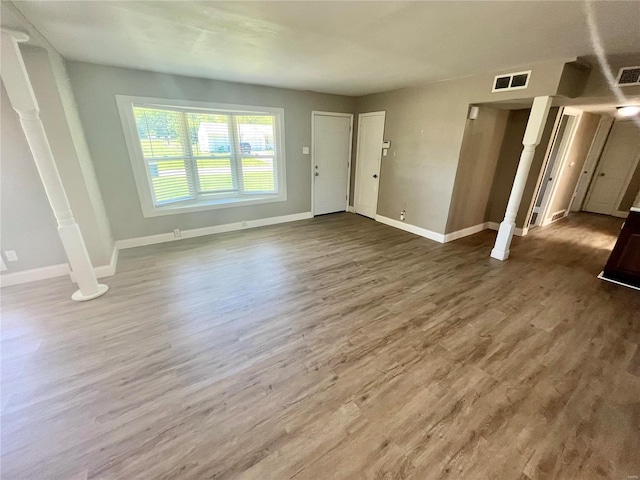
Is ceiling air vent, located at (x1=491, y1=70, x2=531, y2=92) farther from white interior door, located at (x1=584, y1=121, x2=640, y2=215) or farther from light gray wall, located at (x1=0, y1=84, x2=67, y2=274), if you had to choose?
light gray wall, located at (x1=0, y1=84, x2=67, y2=274)

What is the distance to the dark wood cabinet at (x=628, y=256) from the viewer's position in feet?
10.1

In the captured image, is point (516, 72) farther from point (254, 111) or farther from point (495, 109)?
point (254, 111)

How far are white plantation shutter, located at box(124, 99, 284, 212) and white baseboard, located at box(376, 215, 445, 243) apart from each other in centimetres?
222

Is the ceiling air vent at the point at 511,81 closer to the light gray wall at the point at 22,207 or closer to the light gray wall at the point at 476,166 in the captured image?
the light gray wall at the point at 476,166

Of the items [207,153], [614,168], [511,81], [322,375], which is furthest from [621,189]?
[207,153]

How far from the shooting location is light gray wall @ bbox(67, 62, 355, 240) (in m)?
3.35

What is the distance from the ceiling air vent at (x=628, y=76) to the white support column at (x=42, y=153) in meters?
5.60

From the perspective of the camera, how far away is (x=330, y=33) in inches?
86.9

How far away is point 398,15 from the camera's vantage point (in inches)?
74.2

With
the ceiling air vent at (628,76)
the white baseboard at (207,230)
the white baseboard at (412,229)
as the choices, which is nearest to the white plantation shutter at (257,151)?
the white baseboard at (207,230)

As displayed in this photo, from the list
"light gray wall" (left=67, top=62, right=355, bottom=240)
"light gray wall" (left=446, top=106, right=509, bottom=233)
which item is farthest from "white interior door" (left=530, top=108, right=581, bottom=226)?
"light gray wall" (left=67, top=62, right=355, bottom=240)

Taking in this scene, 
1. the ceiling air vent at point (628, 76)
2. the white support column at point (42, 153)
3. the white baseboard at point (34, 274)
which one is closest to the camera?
the white support column at point (42, 153)

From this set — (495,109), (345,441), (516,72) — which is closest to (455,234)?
(495,109)

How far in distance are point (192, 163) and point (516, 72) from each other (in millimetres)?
4652
